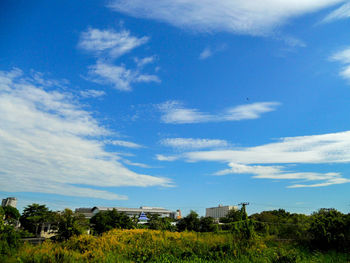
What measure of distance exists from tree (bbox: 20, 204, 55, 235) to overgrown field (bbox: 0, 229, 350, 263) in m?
38.8

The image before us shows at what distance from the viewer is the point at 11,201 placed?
233ft

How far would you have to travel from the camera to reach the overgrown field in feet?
32.3

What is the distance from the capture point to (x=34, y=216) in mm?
45938

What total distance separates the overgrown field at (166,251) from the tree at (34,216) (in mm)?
38809

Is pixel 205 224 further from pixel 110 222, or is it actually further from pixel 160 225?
pixel 110 222

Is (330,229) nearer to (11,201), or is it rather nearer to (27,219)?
(27,219)

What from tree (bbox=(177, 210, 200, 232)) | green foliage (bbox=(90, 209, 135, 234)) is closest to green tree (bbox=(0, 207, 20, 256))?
green foliage (bbox=(90, 209, 135, 234))

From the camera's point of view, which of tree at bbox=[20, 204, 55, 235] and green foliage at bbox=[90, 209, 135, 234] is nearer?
green foliage at bbox=[90, 209, 135, 234]

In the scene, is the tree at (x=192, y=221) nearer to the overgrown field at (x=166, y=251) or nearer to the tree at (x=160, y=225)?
the tree at (x=160, y=225)

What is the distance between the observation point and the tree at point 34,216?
4559 cm

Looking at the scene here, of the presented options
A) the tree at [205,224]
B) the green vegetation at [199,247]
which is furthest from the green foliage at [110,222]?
the green vegetation at [199,247]

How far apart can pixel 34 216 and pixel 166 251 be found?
44.3 meters

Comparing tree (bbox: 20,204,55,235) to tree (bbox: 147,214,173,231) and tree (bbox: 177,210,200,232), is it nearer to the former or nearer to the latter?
tree (bbox: 147,214,173,231)

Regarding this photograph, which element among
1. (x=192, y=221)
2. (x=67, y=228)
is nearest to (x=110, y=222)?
(x=192, y=221)
